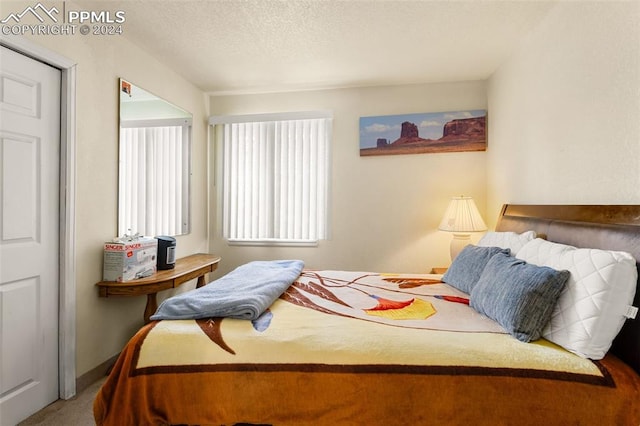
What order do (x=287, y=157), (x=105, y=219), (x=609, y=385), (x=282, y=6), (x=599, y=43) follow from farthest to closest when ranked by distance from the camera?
(x=287, y=157)
(x=105, y=219)
(x=282, y=6)
(x=599, y=43)
(x=609, y=385)

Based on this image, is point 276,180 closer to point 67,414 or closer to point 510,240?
point 510,240

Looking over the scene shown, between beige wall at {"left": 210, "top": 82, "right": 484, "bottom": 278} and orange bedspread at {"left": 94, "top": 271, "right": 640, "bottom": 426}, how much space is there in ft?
6.45

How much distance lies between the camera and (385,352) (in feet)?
3.85

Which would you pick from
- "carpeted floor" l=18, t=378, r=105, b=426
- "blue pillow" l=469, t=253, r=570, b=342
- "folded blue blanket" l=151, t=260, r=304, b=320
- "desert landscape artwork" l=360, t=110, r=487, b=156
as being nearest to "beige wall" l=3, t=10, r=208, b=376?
"carpeted floor" l=18, t=378, r=105, b=426

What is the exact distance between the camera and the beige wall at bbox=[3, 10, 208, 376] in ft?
6.47

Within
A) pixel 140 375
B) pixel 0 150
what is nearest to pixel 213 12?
pixel 0 150

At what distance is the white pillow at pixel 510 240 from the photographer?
1.81 metres

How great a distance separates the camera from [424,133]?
318cm

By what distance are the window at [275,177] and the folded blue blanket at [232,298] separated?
4.68 feet

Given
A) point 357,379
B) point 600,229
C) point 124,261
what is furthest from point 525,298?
point 124,261

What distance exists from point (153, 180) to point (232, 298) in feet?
5.84

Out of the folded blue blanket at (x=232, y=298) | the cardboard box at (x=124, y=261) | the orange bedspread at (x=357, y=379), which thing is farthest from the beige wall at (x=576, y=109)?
the cardboard box at (x=124, y=261)

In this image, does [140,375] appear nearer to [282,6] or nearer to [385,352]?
[385,352]

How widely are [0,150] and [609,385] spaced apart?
2.93m
